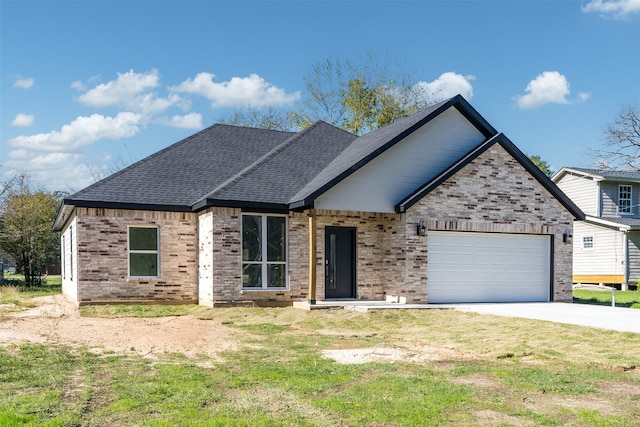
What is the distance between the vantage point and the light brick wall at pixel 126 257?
1698 centimetres

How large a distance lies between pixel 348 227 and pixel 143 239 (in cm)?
602

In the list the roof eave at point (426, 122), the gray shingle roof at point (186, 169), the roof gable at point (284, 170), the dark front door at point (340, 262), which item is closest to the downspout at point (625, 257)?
the roof eave at point (426, 122)

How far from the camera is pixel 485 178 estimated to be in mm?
17922

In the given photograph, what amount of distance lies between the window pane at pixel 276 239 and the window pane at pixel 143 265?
347 centimetres

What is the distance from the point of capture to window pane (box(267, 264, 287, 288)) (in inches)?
677

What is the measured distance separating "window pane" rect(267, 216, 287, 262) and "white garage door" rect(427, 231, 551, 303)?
4.18 metres

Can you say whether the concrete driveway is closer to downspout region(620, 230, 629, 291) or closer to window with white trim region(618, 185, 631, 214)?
downspout region(620, 230, 629, 291)

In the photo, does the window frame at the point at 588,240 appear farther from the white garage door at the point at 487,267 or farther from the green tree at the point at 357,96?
the white garage door at the point at 487,267

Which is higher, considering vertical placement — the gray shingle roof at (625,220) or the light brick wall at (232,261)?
the gray shingle roof at (625,220)

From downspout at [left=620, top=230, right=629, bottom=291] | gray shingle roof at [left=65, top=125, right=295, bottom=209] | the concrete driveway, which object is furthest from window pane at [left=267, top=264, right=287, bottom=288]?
downspout at [left=620, top=230, right=629, bottom=291]

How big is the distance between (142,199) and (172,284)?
2.65 metres

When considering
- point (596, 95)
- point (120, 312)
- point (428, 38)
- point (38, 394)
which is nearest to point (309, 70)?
point (428, 38)

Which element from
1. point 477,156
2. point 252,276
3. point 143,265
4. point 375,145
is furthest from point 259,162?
point 477,156

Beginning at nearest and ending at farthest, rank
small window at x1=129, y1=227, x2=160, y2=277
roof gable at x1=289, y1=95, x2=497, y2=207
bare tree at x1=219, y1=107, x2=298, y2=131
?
roof gable at x1=289, y1=95, x2=497, y2=207 < small window at x1=129, y1=227, x2=160, y2=277 < bare tree at x1=219, y1=107, x2=298, y2=131
